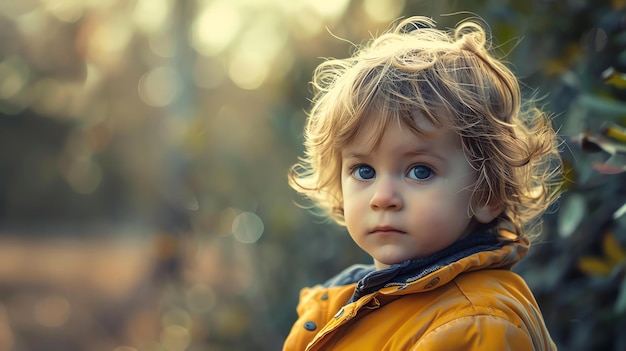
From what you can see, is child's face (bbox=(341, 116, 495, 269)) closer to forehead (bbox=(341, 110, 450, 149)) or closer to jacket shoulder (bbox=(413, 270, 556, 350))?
forehead (bbox=(341, 110, 450, 149))

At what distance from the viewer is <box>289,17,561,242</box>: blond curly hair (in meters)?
1.58

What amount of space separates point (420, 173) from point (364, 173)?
0.44 feet

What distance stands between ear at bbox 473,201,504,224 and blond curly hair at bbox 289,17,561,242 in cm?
1

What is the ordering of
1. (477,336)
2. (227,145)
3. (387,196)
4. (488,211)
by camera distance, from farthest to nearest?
(227,145), (488,211), (387,196), (477,336)

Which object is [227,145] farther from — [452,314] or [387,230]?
[452,314]

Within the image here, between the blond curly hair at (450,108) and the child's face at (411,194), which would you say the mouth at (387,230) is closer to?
the child's face at (411,194)

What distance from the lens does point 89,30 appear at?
16.8ft

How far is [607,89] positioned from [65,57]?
4.12m

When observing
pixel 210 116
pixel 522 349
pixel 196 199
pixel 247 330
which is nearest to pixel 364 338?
pixel 522 349

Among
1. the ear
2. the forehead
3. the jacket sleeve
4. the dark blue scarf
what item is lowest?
the jacket sleeve

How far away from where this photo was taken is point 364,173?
5.35ft

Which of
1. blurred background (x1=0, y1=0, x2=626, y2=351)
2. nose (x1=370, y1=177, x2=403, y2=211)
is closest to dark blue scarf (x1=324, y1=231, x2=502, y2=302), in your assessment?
nose (x1=370, y1=177, x2=403, y2=211)

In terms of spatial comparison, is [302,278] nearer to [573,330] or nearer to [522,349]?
[573,330]

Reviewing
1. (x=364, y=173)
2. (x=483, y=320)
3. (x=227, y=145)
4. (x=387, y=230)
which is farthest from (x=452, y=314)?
(x=227, y=145)
